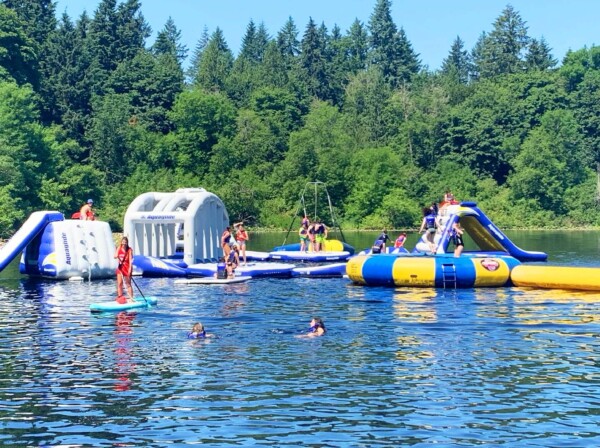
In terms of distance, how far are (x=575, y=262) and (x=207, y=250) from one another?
622 inches

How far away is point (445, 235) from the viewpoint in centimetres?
3991

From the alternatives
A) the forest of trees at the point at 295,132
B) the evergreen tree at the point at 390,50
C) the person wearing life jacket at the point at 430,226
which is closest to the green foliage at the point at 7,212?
the forest of trees at the point at 295,132

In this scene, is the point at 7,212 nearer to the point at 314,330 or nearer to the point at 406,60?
the point at 314,330

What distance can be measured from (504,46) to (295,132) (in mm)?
41385

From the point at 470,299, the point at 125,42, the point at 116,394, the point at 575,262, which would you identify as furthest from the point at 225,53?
the point at 116,394

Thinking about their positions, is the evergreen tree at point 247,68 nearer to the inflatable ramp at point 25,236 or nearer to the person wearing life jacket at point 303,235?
the person wearing life jacket at point 303,235

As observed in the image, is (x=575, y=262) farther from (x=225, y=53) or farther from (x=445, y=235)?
(x=225, y=53)

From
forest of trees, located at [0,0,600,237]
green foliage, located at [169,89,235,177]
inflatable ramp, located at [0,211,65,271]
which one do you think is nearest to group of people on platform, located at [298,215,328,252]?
inflatable ramp, located at [0,211,65,271]

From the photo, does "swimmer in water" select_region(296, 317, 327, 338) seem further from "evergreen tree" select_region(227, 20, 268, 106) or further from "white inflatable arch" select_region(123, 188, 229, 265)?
"evergreen tree" select_region(227, 20, 268, 106)

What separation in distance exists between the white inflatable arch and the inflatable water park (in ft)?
0.12

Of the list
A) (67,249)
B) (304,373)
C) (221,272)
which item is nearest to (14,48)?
(67,249)

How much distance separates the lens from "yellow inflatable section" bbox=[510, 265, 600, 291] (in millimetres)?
34062

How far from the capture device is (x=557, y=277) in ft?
115

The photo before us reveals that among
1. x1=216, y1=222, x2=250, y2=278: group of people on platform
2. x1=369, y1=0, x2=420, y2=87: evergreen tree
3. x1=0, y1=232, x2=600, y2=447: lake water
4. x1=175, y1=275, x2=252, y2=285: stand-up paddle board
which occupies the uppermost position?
x1=369, y1=0, x2=420, y2=87: evergreen tree
